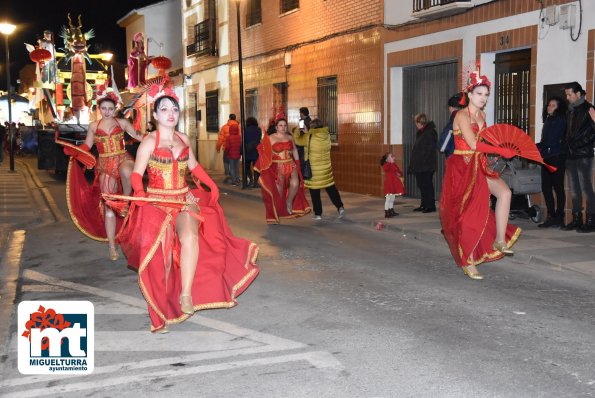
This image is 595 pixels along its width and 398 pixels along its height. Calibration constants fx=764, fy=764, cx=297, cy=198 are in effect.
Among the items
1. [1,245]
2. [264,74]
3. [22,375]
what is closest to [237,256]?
[22,375]

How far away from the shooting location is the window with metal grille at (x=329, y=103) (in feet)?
60.5

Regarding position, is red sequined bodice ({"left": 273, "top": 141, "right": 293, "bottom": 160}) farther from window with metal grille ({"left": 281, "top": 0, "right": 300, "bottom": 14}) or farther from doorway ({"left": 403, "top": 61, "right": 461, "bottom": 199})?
window with metal grille ({"left": 281, "top": 0, "right": 300, "bottom": 14})

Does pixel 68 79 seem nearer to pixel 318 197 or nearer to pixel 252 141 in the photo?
pixel 252 141

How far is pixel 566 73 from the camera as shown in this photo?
11.4 m

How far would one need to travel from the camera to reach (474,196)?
25.2 ft

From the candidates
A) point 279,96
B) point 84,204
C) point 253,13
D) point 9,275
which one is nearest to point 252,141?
point 279,96

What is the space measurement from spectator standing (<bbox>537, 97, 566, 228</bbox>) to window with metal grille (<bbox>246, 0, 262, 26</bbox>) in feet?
44.2

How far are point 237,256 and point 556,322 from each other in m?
2.61

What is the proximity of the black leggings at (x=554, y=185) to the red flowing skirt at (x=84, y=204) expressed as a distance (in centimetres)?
628

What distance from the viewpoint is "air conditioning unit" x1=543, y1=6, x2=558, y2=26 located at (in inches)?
450

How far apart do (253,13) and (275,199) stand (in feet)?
42.2

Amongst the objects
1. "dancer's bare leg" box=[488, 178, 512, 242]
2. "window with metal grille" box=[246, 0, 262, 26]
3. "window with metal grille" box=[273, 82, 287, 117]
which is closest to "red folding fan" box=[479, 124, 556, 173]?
"dancer's bare leg" box=[488, 178, 512, 242]

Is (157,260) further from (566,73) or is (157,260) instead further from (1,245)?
(566,73)

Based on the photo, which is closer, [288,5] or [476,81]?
[476,81]
